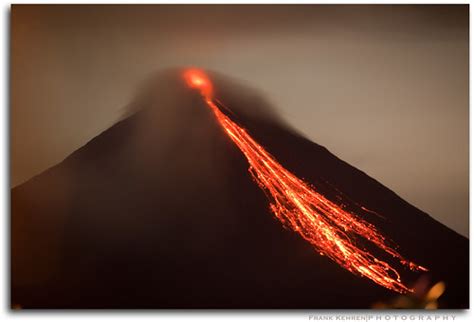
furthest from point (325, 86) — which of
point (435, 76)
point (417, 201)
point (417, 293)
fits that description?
point (417, 293)

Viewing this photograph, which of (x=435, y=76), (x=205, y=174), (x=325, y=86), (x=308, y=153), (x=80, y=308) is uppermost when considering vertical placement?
(x=435, y=76)

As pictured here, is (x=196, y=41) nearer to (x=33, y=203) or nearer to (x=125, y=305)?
(x=33, y=203)

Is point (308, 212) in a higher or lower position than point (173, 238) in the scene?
higher

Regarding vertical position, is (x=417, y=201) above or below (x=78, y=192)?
above
